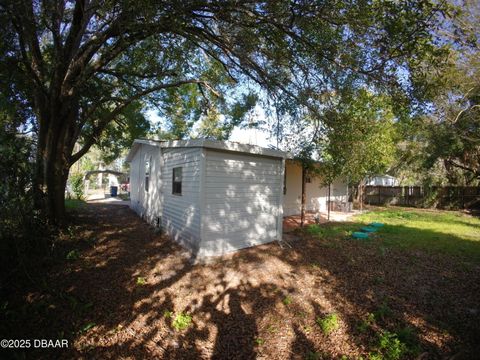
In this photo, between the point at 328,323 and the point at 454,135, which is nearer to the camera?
the point at 328,323

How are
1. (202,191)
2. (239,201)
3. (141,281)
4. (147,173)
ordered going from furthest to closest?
(147,173), (239,201), (202,191), (141,281)

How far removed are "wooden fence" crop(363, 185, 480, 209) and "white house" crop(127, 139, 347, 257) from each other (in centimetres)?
1759

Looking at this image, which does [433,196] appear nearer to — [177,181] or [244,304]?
[177,181]

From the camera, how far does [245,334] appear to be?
3.86m

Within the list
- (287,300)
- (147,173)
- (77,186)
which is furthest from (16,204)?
(77,186)

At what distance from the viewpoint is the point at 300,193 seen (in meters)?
14.2

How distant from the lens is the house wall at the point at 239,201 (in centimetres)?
650

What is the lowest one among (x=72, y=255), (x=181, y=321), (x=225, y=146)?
(x=181, y=321)

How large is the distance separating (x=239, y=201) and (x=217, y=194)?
809 millimetres

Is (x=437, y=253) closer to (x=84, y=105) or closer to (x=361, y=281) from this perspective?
(x=361, y=281)

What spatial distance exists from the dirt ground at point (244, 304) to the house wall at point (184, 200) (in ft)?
2.02

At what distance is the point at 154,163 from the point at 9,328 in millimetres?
7014

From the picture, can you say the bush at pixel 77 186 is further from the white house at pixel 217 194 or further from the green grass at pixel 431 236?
the green grass at pixel 431 236

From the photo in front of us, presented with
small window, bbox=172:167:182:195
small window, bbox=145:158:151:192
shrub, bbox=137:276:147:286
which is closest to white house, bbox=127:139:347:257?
small window, bbox=172:167:182:195
